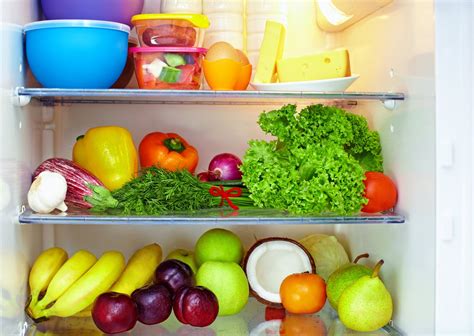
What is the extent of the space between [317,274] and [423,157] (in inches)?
23.6

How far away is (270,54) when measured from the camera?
2.26m

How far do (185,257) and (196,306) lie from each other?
1.09 feet

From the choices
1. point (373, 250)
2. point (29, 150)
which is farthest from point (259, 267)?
point (29, 150)

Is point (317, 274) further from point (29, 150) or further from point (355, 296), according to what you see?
point (29, 150)

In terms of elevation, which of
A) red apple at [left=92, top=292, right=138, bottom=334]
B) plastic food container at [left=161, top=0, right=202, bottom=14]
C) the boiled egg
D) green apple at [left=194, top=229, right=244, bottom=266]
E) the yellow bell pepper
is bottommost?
red apple at [left=92, top=292, right=138, bottom=334]

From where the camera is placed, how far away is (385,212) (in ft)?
7.14

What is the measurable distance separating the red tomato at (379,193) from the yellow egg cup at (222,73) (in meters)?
0.45

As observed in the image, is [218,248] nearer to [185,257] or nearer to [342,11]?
[185,257]

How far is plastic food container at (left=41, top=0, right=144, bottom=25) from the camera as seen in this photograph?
2.26m

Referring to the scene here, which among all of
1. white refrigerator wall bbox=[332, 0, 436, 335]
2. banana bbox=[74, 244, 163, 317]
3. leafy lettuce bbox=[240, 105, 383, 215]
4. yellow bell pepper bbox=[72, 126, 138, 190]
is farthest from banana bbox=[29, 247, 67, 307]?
white refrigerator wall bbox=[332, 0, 436, 335]

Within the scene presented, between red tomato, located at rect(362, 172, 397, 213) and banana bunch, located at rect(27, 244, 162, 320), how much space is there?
0.67m

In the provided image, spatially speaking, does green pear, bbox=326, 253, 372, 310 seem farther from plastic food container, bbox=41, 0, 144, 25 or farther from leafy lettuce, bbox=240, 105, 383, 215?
plastic food container, bbox=41, 0, 144, 25

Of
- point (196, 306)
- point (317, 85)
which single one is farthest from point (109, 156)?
point (317, 85)

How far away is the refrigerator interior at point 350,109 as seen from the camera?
76.9 inches
